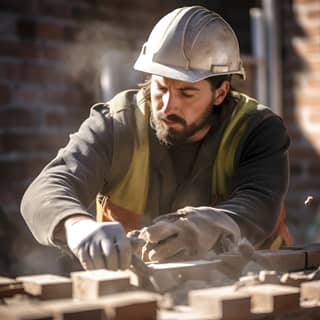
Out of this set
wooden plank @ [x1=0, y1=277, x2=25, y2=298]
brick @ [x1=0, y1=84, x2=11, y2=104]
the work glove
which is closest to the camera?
wooden plank @ [x1=0, y1=277, x2=25, y2=298]

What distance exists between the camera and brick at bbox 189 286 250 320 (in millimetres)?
1773

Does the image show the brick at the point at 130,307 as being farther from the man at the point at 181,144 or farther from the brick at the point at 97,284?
A: the man at the point at 181,144

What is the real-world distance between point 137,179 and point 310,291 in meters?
1.48

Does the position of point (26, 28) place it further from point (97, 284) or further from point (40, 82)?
point (97, 284)

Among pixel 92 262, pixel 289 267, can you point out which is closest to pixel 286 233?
pixel 289 267

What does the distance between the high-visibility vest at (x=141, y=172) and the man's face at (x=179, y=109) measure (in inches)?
3.2

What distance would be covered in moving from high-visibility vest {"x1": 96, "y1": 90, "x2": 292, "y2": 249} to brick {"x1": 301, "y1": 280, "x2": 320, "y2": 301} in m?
1.41

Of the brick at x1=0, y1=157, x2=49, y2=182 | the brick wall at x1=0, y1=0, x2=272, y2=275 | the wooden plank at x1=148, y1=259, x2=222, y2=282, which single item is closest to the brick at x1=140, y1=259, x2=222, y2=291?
the wooden plank at x1=148, y1=259, x2=222, y2=282

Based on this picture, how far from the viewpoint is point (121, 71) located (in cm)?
536

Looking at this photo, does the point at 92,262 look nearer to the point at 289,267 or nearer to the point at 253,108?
the point at 289,267

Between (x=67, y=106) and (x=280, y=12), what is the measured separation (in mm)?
2025

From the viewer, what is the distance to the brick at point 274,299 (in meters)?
1.91

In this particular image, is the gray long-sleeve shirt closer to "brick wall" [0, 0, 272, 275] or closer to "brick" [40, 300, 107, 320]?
"brick" [40, 300, 107, 320]

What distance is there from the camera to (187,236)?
8.67 ft
